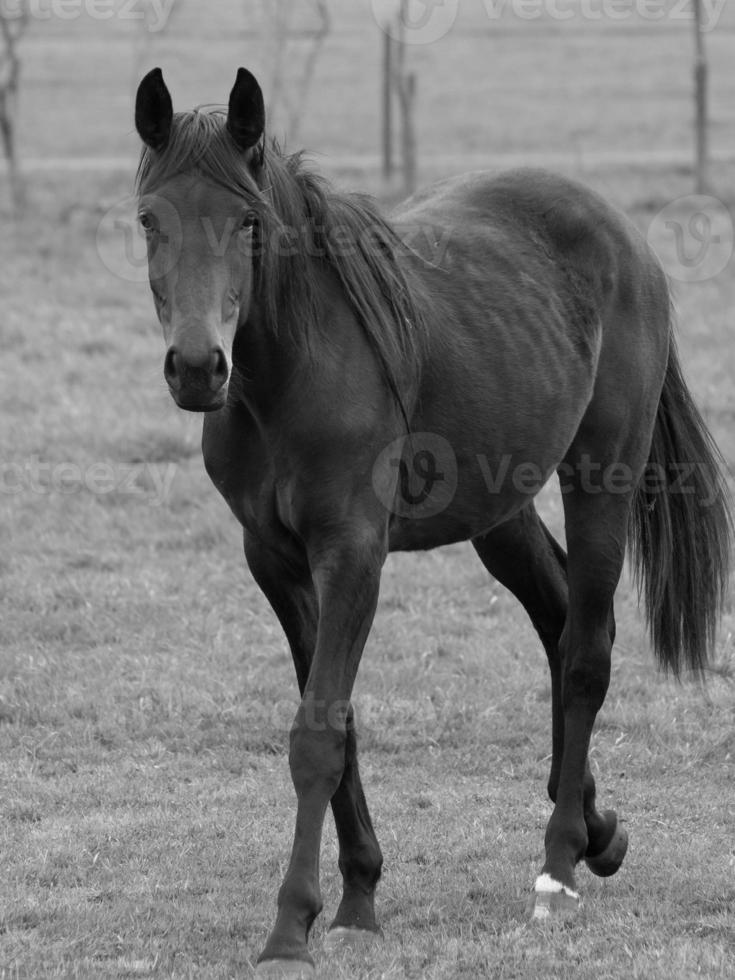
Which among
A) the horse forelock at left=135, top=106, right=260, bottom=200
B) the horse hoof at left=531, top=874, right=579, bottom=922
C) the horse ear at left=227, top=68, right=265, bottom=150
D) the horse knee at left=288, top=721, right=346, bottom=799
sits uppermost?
the horse ear at left=227, top=68, right=265, bottom=150

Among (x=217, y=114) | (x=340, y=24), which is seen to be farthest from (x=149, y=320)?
(x=340, y=24)

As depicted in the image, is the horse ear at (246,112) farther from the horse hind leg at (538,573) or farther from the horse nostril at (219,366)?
the horse hind leg at (538,573)

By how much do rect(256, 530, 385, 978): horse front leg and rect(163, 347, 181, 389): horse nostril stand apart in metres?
0.72

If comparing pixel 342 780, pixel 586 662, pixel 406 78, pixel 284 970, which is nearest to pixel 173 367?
pixel 342 780

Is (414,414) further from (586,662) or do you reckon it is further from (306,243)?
(586,662)

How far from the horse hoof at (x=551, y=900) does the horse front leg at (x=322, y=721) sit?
84 centimetres

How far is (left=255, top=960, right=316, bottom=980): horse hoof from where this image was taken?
3.62m

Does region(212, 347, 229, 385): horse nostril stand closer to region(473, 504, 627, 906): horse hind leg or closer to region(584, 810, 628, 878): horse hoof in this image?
region(473, 504, 627, 906): horse hind leg

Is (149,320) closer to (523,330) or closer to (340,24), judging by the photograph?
(523,330)

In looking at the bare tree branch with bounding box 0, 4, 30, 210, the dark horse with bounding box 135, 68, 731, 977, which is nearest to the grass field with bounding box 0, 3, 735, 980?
the dark horse with bounding box 135, 68, 731, 977

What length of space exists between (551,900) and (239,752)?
175 cm

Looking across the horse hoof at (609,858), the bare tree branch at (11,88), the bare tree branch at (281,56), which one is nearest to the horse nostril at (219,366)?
the horse hoof at (609,858)

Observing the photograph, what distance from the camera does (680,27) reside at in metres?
41.2

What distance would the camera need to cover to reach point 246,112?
3.55 meters
